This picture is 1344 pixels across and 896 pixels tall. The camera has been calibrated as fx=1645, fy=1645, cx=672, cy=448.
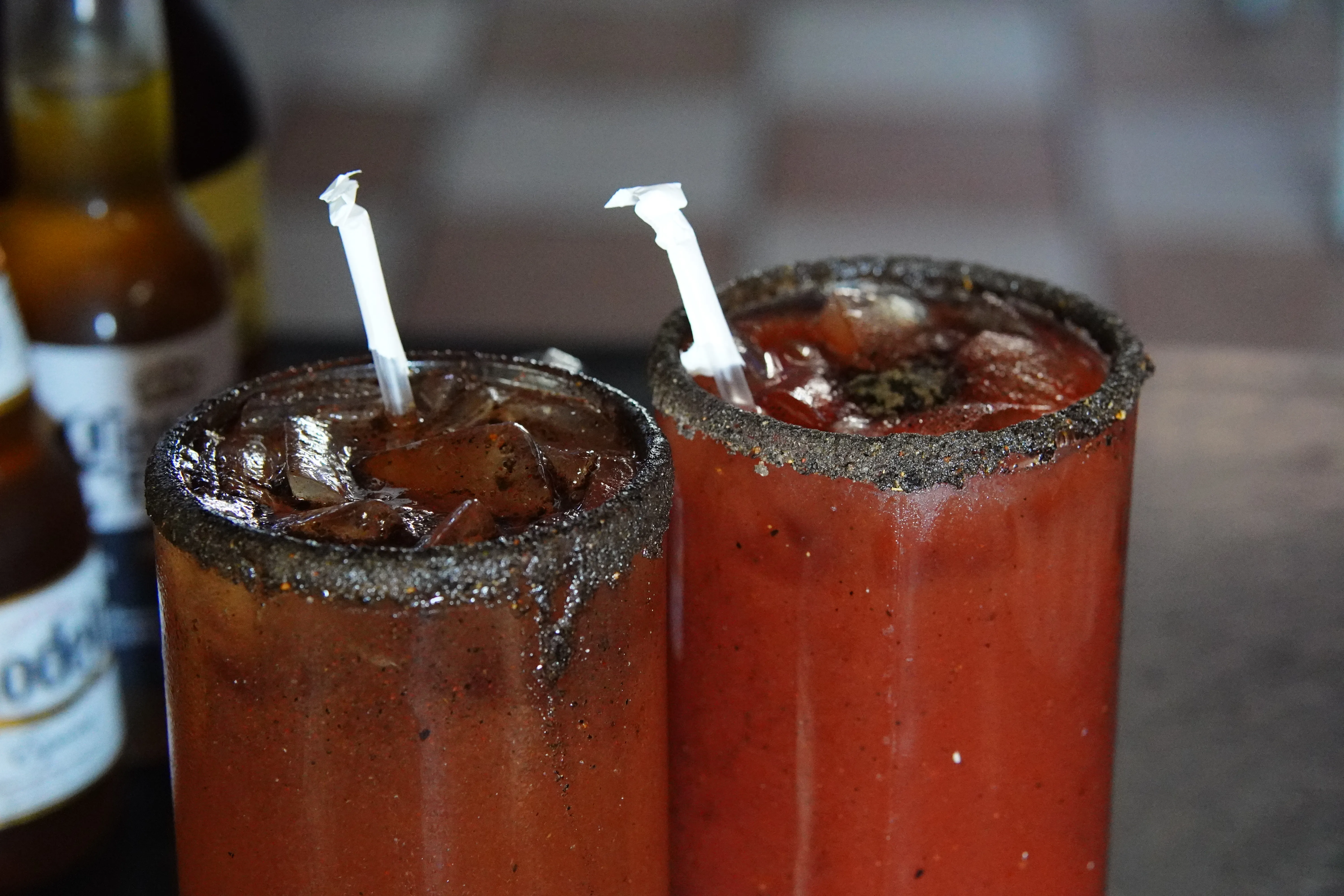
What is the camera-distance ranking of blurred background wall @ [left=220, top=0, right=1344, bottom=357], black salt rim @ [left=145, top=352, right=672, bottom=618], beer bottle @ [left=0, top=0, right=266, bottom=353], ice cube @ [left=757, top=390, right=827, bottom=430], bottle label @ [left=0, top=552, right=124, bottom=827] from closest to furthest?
black salt rim @ [left=145, top=352, right=672, bottom=618] → ice cube @ [left=757, top=390, right=827, bottom=430] → bottle label @ [left=0, top=552, right=124, bottom=827] → beer bottle @ [left=0, top=0, right=266, bottom=353] → blurred background wall @ [left=220, top=0, right=1344, bottom=357]

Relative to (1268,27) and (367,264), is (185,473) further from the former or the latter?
(1268,27)

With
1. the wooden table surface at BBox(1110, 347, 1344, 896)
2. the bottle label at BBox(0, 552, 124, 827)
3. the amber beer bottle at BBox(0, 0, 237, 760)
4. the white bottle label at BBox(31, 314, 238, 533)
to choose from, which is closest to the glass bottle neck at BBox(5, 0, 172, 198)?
the amber beer bottle at BBox(0, 0, 237, 760)

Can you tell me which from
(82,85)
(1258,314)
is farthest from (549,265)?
(82,85)

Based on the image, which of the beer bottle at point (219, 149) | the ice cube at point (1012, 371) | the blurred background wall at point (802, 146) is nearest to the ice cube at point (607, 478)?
the ice cube at point (1012, 371)

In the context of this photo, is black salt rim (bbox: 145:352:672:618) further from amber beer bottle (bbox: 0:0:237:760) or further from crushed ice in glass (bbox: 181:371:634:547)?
amber beer bottle (bbox: 0:0:237:760)

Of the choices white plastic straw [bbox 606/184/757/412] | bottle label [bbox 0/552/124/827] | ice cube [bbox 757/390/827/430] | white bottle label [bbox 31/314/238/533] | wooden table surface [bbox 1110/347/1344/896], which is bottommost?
wooden table surface [bbox 1110/347/1344/896]

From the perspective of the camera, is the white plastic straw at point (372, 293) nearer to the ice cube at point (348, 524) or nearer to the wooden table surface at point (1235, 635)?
the ice cube at point (348, 524)

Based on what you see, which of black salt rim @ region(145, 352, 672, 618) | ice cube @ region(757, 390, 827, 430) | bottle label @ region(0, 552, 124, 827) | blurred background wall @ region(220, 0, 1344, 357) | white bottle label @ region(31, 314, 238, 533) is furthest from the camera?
blurred background wall @ region(220, 0, 1344, 357)
